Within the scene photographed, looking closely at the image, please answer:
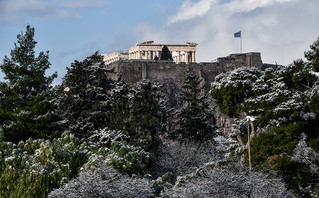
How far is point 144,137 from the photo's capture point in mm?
39719

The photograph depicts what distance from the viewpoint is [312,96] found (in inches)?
1300

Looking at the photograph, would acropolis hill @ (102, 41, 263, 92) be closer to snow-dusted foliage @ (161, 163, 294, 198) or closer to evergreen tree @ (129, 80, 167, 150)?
evergreen tree @ (129, 80, 167, 150)

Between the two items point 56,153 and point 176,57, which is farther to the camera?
point 176,57

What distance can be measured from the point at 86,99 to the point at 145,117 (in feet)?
17.6

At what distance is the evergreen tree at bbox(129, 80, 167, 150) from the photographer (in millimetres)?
39938

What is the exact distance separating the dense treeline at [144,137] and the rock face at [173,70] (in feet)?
54.2

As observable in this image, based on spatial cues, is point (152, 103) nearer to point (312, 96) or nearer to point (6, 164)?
point (312, 96)

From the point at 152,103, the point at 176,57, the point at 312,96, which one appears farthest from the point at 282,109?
the point at 176,57

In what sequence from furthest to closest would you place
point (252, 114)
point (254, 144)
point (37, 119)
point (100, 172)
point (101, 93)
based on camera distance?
point (101, 93)
point (37, 119)
point (252, 114)
point (254, 144)
point (100, 172)

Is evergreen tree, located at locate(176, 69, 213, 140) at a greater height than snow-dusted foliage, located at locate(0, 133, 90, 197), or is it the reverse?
evergreen tree, located at locate(176, 69, 213, 140)

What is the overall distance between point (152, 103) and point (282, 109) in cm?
1170

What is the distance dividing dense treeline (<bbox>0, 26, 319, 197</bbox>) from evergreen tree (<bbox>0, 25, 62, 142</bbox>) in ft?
0.22

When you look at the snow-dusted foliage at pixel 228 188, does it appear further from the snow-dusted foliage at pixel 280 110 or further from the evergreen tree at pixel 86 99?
the evergreen tree at pixel 86 99

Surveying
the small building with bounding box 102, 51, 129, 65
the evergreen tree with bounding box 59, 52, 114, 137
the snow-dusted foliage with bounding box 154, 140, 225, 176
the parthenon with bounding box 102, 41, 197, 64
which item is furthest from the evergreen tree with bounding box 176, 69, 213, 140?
the small building with bounding box 102, 51, 129, 65
